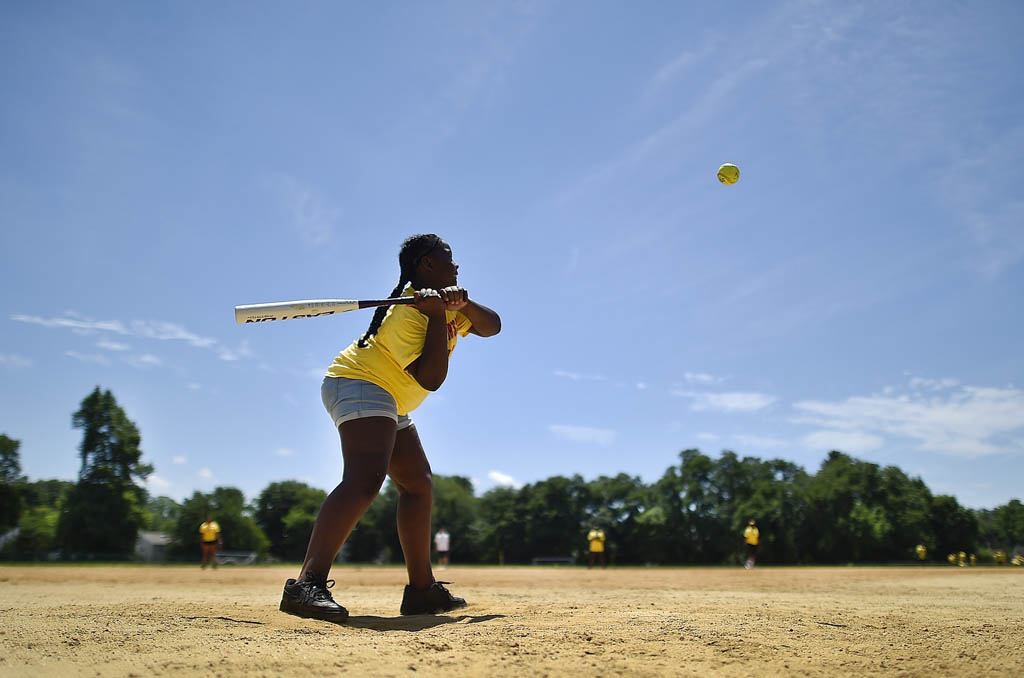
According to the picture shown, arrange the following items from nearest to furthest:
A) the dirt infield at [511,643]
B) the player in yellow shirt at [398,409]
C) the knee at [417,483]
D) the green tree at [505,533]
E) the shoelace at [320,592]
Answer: the dirt infield at [511,643] → the shoelace at [320,592] → the player in yellow shirt at [398,409] → the knee at [417,483] → the green tree at [505,533]

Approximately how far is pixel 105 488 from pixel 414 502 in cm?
4505

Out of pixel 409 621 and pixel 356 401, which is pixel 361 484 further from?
pixel 409 621

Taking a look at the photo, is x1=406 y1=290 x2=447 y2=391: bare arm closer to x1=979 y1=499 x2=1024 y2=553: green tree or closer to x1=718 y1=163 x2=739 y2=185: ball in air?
x1=718 y1=163 x2=739 y2=185: ball in air

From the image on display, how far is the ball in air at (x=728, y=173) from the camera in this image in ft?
27.7

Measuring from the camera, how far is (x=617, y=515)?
170 feet

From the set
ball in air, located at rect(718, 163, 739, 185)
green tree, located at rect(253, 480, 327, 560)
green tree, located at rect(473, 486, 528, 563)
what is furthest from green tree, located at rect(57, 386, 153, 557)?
ball in air, located at rect(718, 163, 739, 185)

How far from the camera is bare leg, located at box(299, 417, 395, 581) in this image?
146 inches

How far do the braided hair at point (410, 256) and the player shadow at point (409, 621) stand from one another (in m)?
1.68

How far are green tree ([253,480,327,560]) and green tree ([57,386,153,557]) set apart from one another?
1869cm

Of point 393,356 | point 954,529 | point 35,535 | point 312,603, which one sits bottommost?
point 35,535

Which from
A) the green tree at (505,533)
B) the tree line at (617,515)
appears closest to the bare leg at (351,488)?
the tree line at (617,515)

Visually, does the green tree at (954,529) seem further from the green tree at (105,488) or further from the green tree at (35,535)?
the green tree at (35,535)

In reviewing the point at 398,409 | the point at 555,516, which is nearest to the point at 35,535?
the point at 555,516

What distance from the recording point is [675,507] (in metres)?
48.0
